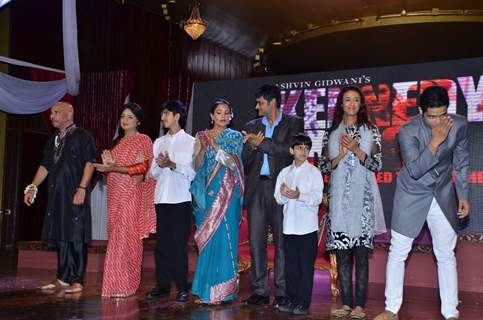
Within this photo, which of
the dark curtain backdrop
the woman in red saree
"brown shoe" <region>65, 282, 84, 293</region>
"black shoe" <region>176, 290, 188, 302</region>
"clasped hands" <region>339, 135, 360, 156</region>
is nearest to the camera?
"clasped hands" <region>339, 135, 360, 156</region>

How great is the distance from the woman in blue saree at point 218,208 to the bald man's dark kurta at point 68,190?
3.54 feet

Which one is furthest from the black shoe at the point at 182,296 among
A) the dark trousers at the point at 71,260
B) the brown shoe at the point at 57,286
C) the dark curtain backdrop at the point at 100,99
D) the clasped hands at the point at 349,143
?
the dark curtain backdrop at the point at 100,99

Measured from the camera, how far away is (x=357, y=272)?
360cm

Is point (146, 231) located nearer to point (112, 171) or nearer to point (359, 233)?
point (112, 171)

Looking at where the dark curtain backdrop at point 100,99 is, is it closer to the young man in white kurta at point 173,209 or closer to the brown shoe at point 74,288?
the brown shoe at point 74,288

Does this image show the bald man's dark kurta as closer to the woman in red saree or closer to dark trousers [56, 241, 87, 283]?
dark trousers [56, 241, 87, 283]

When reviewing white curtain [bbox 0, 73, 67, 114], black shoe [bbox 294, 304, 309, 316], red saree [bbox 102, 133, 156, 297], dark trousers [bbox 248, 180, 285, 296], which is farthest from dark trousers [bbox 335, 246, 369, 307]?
white curtain [bbox 0, 73, 67, 114]

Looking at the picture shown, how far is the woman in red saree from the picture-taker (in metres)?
4.29

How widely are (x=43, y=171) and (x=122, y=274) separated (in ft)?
3.77

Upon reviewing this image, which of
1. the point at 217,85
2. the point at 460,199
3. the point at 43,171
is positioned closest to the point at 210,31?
the point at 217,85

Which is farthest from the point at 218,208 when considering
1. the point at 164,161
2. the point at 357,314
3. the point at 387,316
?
the point at 387,316

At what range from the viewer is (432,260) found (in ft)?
17.7

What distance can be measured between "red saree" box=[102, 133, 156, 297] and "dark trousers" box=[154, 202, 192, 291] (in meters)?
0.22

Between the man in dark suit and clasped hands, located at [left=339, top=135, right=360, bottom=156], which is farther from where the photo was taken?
the man in dark suit
